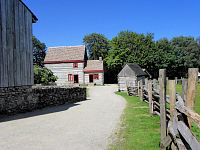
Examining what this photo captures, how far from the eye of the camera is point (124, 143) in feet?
30.6

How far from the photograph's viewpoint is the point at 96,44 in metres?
95.0

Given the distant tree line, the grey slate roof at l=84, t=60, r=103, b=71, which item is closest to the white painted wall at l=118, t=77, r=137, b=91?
the grey slate roof at l=84, t=60, r=103, b=71

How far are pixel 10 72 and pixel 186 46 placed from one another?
247 feet

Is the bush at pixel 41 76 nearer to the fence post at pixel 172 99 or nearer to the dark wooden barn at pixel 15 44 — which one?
the dark wooden barn at pixel 15 44

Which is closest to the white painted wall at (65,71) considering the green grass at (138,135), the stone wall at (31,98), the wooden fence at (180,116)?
the stone wall at (31,98)

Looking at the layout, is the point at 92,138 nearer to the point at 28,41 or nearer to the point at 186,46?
the point at 28,41

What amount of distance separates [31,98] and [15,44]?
377cm

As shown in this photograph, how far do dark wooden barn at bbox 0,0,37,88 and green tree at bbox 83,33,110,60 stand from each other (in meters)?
71.4

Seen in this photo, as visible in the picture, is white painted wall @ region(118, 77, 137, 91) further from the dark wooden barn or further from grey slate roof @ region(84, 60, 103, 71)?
the dark wooden barn

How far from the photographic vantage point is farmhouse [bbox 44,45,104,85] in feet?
203

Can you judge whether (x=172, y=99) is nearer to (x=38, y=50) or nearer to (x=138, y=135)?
(x=138, y=135)

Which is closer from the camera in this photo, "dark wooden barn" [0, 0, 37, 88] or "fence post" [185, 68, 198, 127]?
"fence post" [185, 68, 198, 127]

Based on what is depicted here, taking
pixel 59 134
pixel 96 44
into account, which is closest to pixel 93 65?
pixel 96 44

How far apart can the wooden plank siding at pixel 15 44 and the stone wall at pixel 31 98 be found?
465 millimetres
